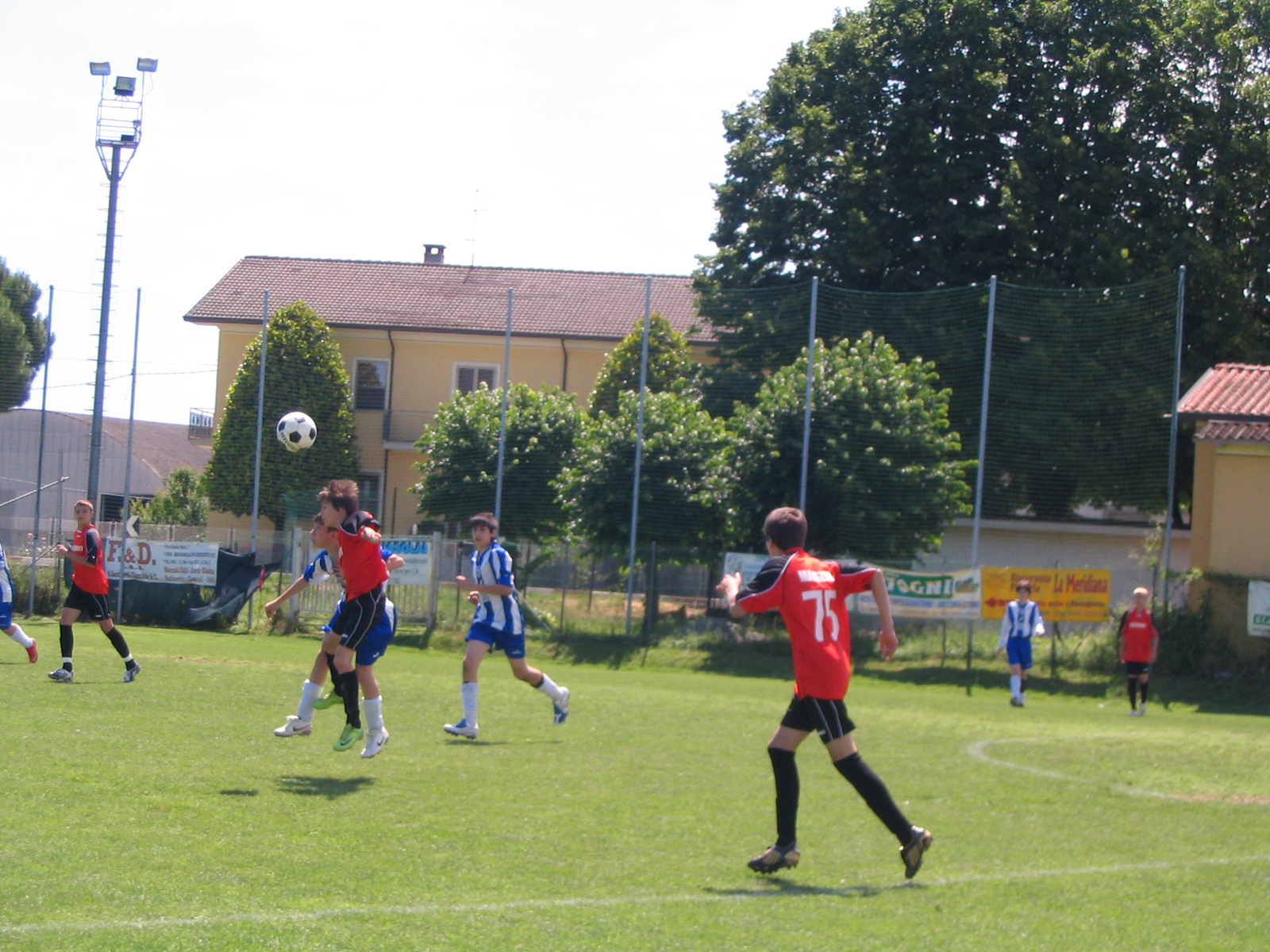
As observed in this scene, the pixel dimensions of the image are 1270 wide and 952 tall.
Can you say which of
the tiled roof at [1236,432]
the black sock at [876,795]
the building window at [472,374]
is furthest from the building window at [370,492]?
the black sock at [876,795]

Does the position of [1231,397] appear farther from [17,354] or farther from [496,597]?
[17,354]

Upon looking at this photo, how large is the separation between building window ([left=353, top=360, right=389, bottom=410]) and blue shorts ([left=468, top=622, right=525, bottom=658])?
96.4 ft

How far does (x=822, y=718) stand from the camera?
6.54 metres

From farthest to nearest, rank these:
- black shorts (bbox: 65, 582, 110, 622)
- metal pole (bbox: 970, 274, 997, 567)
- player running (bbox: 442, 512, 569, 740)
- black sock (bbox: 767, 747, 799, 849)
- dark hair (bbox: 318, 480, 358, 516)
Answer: metal pole (bbox: 970, 274, 997, 567), black shorts (bbox: 65, 582, 110, 622), player running (bbox: 442, 512, 569, 740), dark hair (bbox: 318, 480, 358, 516), black sock (bbox: 767, 747, 799, 849)

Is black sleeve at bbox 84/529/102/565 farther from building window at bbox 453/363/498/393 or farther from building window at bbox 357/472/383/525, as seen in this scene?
building window at bbox 453/363/498/393

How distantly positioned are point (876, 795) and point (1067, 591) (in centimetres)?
1707

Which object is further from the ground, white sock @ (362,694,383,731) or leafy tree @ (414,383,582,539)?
leafy tree @ (414,383,582,539)

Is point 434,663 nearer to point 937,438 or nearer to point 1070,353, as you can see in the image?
point 937,438

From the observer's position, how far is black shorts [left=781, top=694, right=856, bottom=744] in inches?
257

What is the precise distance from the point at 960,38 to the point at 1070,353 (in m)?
10.5

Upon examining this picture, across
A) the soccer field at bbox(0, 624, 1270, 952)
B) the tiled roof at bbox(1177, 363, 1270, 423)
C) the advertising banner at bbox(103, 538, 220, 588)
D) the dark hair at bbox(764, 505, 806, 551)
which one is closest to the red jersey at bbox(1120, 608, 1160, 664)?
the soccer field at bbox(0, 624, 1270, 952)

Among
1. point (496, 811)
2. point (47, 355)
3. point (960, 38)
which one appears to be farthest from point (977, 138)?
A: point (496, 811)

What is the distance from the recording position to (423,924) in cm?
511

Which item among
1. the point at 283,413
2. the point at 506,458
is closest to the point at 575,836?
the point at 506,458
